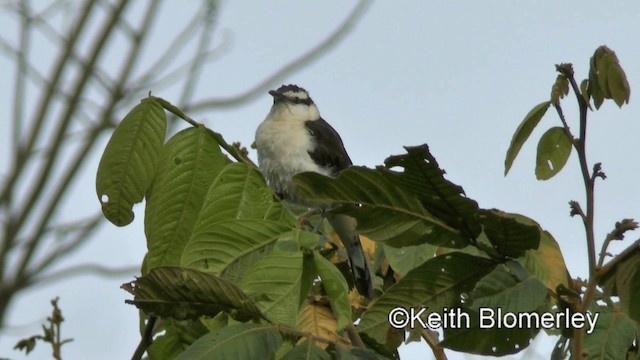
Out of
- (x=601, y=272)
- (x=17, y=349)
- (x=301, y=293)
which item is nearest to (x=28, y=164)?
(x=17, y=349)

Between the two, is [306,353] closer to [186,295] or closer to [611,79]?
[186,295]

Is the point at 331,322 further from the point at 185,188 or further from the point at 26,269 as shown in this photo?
the point at 26,269

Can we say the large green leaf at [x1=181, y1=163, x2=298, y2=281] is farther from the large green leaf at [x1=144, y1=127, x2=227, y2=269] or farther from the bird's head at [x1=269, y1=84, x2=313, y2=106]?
the bird's head at [x1=269, y1=84, x2=313, y2=106]

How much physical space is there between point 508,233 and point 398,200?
216 mm

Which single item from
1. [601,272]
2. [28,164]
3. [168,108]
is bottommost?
[601,272]

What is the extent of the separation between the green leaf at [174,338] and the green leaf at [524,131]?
0.77 m

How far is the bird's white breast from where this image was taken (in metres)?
4.50

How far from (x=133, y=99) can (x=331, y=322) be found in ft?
10.5

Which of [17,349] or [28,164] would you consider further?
[28,164]

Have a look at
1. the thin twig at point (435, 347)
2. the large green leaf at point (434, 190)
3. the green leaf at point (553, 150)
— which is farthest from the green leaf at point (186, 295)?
the green leaf at point (553, 150)

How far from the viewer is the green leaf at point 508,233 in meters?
1.94

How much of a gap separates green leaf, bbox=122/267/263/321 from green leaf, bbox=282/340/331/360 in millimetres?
91

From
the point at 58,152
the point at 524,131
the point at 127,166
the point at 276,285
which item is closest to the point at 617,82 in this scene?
the point at 524,131

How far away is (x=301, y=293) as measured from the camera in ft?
6.73
